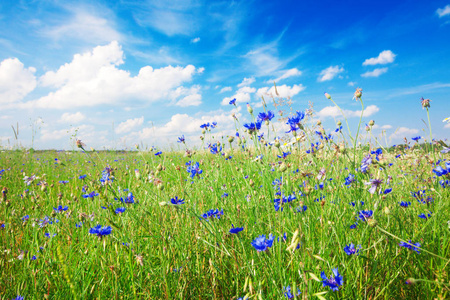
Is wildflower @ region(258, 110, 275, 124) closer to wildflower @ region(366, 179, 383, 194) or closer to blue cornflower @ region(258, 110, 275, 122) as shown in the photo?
blue cornflower @ region(258, 110, 275, 122)

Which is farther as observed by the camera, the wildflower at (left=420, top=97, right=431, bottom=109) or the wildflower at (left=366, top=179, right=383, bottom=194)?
the wildflower at (left=420, top=97, right=431, bottom=109)

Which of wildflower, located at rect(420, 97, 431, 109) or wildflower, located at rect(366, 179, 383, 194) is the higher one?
wildflower, located at rect(420, 97, 431, 109)

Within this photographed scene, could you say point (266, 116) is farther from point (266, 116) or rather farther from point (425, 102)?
point (425, 102)

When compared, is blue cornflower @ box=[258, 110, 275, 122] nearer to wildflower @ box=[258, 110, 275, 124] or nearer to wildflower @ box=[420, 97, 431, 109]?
wildflower @ box=[258, 110, 275, 124]

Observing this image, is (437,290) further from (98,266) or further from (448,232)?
(98,266)

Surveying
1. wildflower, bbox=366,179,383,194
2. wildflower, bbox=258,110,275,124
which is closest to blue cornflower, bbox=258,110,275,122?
wildflower, bbox=258,110,275,124

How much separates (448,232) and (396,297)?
53 centimetres

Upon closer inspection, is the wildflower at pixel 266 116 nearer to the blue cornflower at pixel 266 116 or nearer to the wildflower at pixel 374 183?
the blue cornflower at pixel 266 116

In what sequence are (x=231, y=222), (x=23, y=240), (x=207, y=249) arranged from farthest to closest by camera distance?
(x=23, y=240), (x=231, y=222), (x=207, y=249)

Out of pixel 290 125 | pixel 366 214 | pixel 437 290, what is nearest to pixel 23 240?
pixel 290 125

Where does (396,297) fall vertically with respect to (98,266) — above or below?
below

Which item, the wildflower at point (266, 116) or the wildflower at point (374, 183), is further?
the wildflower at point (266, 116)

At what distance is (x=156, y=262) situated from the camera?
1.71 metres

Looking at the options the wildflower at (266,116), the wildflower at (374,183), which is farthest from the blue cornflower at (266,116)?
the wildflower at (374,183)
